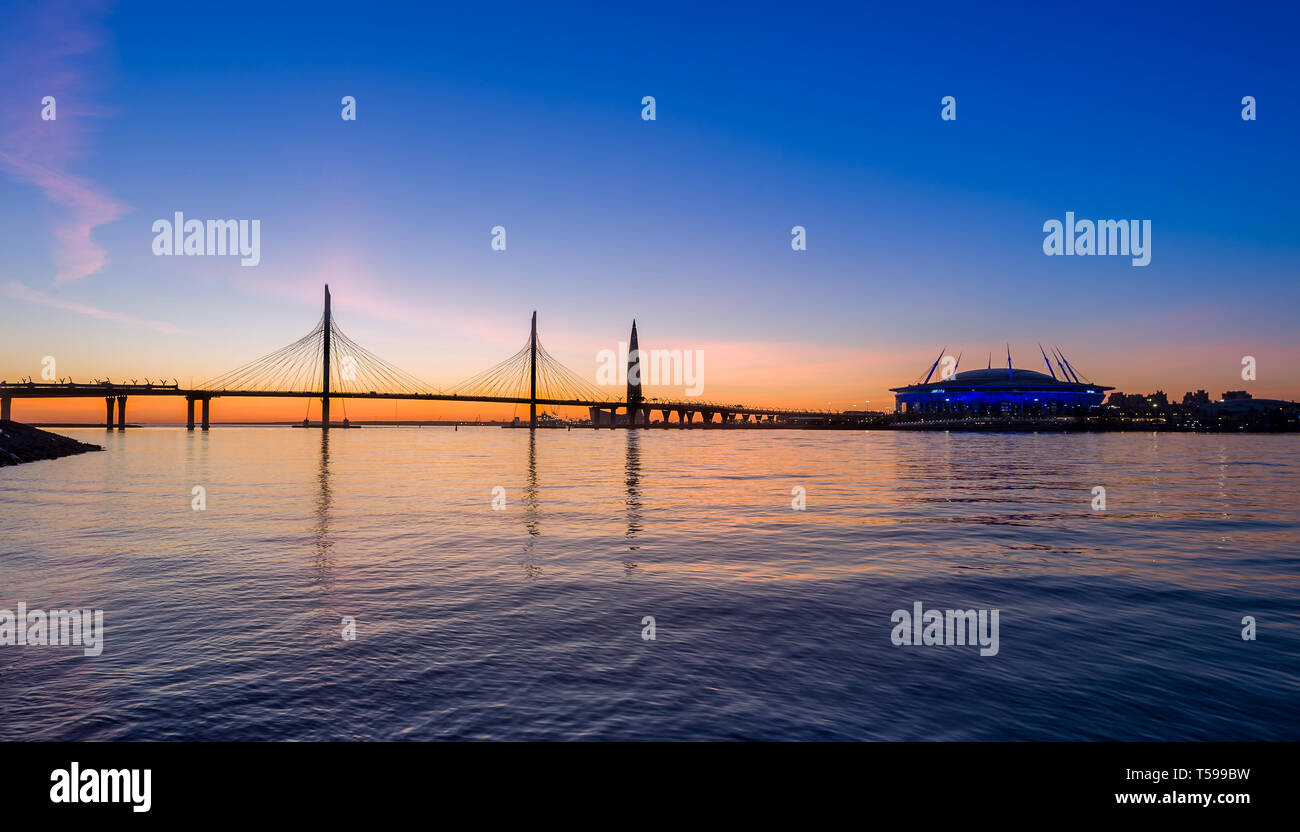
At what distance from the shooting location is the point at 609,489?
37469 mm

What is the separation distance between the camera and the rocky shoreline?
57.3 metres

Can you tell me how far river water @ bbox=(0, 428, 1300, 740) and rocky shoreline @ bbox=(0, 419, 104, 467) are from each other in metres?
42.7

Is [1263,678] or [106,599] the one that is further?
[106,599]

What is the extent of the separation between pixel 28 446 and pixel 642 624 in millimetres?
79654

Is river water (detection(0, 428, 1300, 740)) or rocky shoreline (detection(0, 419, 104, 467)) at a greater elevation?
rocky shoreline (detection(0, 419, 104, 467))

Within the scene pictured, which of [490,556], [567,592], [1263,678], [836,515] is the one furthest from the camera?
[836,515]

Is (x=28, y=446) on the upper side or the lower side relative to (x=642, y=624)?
upper

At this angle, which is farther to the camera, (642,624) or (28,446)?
(28,446)

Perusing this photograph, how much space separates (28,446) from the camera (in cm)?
6378

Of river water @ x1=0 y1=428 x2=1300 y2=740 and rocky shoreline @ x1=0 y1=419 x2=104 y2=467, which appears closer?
river water @ x1=0 y1=428 x2=1300 y2=740
